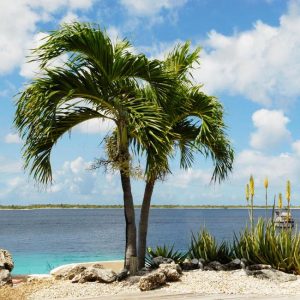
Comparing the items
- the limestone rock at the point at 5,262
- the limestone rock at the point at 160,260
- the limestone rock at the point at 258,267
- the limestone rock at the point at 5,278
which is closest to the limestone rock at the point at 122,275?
the limestone rock at the point at 160,260

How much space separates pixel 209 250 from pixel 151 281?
3.17 m

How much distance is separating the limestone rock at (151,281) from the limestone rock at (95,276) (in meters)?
0.83

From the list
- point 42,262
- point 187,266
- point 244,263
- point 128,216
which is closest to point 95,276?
point 128,216

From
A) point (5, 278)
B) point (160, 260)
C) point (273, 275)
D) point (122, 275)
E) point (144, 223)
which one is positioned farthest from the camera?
point (144, 223)

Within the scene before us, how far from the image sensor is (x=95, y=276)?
397 inches

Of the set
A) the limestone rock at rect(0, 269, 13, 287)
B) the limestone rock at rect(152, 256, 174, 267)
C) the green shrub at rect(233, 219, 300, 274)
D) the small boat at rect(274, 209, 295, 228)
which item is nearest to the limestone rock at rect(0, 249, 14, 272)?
the limestone rock at rect(0, 269, 13, 287)

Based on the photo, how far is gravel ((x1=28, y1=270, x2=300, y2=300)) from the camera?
9.34 metres

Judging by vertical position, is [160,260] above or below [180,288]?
above

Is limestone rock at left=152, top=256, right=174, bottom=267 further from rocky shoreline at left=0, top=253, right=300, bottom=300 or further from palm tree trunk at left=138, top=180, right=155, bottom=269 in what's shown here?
rocky shoreline at left=0, top=253, right=300, bottom=300

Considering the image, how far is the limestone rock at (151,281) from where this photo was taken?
9.38 metres

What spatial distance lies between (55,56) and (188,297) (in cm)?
504

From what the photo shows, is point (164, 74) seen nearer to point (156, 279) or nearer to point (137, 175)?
point (137, 175)

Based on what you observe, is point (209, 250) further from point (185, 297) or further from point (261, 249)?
point (185, 297)

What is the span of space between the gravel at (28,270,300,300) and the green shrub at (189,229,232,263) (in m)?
1.77
